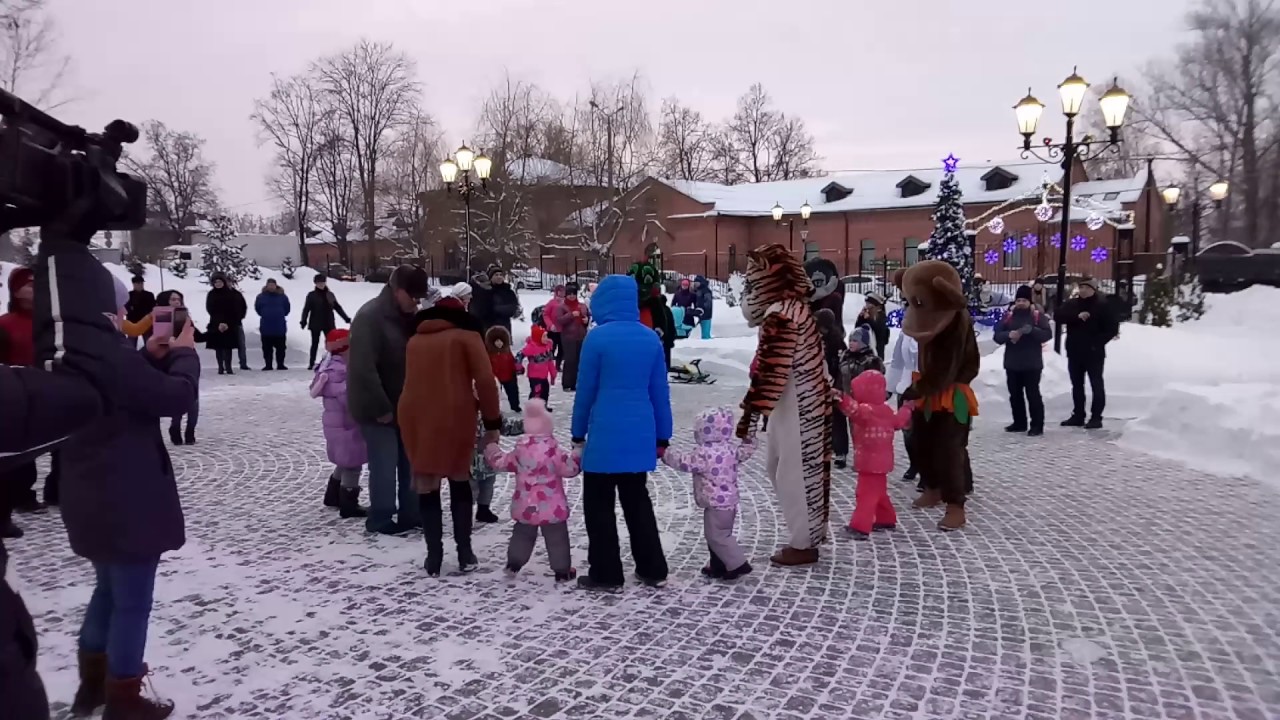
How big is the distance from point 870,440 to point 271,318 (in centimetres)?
1452

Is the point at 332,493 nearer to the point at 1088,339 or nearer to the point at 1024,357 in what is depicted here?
the point at 1024,357

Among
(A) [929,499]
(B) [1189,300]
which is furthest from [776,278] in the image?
(B) [1189,300]

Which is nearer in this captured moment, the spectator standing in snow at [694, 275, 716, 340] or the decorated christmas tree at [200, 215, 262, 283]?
the spectator standing in snow at [694, 275, 716, 340]

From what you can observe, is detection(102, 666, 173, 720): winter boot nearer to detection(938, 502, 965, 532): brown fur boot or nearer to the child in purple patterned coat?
the child in purple patterned coat

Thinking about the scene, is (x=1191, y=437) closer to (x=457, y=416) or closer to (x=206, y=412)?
(x=457, y=416)

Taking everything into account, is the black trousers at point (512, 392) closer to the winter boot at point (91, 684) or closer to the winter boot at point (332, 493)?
the winter boot at point (332, 493)

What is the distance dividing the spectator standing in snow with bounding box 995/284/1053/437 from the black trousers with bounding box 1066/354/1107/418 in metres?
0.67

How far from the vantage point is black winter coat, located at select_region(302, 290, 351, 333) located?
16.7 m

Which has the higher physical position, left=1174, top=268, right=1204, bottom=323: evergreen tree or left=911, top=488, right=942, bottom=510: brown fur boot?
left=1174, top=268, right=1204, bottom=323: evergreen tree

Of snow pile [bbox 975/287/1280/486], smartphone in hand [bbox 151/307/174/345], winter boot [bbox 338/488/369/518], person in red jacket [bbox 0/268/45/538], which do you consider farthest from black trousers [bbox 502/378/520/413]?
smartphone in hand [bbox 151/307/174/345]

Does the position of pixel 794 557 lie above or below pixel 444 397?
below

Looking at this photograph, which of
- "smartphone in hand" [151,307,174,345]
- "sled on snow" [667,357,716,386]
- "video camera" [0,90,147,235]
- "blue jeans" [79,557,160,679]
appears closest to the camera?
"video camera" [0,90,147,235]

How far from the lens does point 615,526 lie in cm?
524

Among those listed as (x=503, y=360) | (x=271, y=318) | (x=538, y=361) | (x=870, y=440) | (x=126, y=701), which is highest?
(x=271, y=318)
